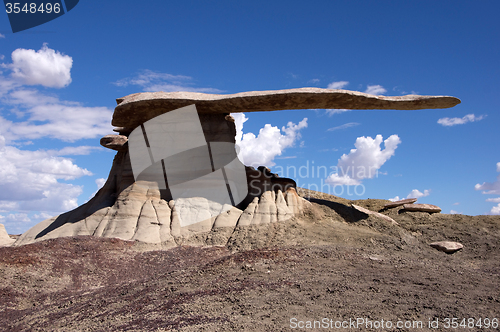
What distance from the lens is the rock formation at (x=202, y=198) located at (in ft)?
34.8

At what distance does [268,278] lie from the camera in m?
6.65

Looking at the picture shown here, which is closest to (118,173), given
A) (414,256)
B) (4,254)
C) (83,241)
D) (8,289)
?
(83,241)

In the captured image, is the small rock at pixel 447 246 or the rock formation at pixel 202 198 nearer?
the small rock at pixel 447 246

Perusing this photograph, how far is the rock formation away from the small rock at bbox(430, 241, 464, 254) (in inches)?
160

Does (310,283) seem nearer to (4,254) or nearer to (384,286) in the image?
(384,286)

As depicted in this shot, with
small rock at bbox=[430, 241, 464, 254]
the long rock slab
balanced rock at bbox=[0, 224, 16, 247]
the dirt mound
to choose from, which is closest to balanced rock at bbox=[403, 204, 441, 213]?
the dirt mound

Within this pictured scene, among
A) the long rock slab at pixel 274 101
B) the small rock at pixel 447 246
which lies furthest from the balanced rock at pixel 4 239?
the small rock at pixel 447 246

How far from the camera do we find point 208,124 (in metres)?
12.1

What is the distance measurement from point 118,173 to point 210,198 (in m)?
4.21

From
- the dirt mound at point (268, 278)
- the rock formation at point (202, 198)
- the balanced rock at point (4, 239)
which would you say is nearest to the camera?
the dirt mound at point (268, 278)

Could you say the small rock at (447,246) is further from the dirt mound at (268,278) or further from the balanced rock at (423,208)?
the balanced rock at (423,208)

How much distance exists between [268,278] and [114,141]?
28.8ft

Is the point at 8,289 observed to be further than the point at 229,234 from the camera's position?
No

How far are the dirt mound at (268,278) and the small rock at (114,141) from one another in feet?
13.5
